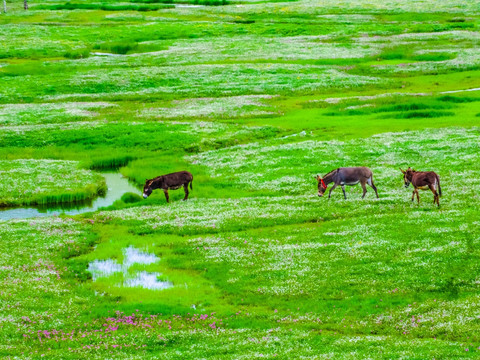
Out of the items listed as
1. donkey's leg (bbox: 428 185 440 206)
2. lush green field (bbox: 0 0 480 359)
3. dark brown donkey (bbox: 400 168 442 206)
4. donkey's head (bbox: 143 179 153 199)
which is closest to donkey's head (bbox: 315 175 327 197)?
lush green field (bbox: 0 0 480 359)

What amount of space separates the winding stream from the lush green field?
84 centimetres

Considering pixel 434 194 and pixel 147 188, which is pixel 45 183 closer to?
pixel 147 188

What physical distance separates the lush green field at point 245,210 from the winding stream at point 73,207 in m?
0.84

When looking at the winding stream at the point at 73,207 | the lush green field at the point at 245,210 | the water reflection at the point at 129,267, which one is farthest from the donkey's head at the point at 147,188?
the water reflection at the point at 129,267

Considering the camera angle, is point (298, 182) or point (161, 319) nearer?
point (161, 319)

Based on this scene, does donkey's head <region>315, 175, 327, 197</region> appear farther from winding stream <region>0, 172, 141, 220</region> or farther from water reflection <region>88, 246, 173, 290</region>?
winding stream <region>0, 172, 141, 220</region>

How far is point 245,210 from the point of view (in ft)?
124

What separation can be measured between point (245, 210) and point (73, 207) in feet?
42.6

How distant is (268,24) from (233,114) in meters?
77.6

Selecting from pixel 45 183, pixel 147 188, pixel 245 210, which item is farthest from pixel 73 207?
pixel 245 210

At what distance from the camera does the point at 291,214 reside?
3659 cm

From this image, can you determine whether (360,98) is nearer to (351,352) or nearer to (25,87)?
(25,87)

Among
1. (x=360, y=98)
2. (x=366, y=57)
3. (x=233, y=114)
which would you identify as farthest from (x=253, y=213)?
(x=366, y=57)

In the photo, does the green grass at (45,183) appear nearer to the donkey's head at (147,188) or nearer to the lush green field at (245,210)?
the lush green field at (245,210)
